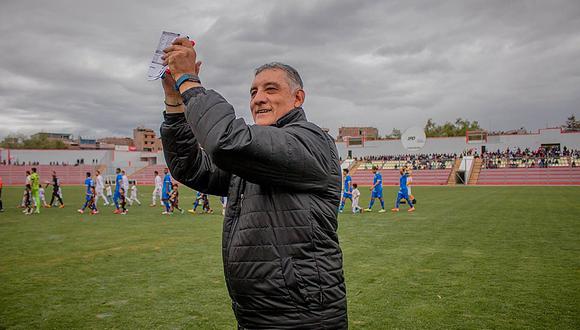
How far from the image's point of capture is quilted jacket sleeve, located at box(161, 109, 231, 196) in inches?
93.0

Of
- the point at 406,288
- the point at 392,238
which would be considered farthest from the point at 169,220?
the point at 406,288

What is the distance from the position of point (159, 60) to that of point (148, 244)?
31.7 feet

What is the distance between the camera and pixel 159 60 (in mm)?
2219

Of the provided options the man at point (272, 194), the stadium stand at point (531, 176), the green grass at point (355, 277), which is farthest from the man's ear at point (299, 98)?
the stadium stand at point (531, 176)

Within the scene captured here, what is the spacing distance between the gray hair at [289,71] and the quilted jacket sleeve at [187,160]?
52 centimetres

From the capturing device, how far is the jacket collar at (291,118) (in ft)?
7.65

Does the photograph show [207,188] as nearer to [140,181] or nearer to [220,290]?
[220,290]

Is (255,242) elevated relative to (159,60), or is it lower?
lower

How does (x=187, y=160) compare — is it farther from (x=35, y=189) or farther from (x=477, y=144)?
(x=477, y=144)

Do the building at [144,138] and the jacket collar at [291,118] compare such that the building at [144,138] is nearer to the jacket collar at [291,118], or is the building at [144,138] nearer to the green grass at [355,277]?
the green grass at [355,277]

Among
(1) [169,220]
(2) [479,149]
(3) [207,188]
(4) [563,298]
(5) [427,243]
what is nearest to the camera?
(3) [207,188]

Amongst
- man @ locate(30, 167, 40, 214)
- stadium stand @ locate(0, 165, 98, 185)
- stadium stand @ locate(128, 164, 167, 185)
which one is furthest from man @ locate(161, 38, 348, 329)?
stadium stand @ locate(0, 165, 98, 185)

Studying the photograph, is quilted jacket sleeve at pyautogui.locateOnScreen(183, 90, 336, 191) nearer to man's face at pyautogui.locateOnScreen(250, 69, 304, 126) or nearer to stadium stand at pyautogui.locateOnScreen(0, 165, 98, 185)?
man's face at pyautogui.locateOnScreen(250, 69, 304, 126)

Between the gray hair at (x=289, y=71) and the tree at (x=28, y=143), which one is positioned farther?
the tree at (x=28, y=143)
